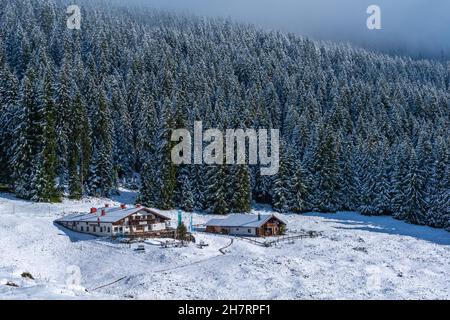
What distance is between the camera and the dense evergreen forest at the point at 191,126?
71.5m

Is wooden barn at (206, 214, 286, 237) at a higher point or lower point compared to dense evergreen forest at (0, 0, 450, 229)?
lower

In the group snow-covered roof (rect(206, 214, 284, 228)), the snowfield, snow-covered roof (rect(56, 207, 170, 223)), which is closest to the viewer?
the snowfield

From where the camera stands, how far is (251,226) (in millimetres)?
62969

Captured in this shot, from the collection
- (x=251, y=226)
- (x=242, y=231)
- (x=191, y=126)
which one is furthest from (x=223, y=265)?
(x=191, y=126)

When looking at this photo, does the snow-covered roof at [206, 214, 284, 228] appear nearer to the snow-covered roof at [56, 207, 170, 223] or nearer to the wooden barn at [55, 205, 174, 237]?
the wooden barn at [55, 205, 174, 237]

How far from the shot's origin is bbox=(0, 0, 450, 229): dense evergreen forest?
235ft

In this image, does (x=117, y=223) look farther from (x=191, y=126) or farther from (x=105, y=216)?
(x=191, y=126)

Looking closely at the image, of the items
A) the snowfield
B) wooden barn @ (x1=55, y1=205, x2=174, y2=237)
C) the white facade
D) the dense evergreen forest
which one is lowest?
the white facade

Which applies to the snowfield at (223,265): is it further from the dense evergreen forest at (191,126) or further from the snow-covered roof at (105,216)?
the dense evergreen forest at (191,126)

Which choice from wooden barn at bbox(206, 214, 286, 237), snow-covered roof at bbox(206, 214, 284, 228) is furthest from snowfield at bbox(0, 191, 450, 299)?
snow-covered roof at bbox(206, 214, 284, 228)

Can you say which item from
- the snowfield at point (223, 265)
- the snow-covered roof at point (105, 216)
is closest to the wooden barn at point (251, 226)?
the snowfield at point (223, 265)

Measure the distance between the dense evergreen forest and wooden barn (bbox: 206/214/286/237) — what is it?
39.4 feet
